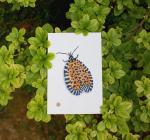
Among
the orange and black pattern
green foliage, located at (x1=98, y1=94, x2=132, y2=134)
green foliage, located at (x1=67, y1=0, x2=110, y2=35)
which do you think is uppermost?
green foliage, located at (x1=67, y1=0, x2=110, y2=35)

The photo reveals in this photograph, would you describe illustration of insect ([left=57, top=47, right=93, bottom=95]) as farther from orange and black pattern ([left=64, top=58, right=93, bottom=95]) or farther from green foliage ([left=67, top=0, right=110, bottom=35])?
green foliage ([left=67, top=0, right=110, bottom=35])

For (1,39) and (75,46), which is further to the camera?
(1,39)

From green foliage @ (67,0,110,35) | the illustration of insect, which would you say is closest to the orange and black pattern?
the illustration of insect

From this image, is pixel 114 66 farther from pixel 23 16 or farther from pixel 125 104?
pixel 23 16

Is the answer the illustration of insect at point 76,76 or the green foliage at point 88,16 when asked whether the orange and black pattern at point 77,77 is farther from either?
the green foliage at point 88,16

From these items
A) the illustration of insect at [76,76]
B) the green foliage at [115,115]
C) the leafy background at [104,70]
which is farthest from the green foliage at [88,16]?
the green foliage at [115,115]

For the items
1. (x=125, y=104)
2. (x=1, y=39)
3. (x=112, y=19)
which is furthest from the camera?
(x=1, y=39)

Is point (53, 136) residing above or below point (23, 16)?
below

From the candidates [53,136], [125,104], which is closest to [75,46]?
[125,104]
